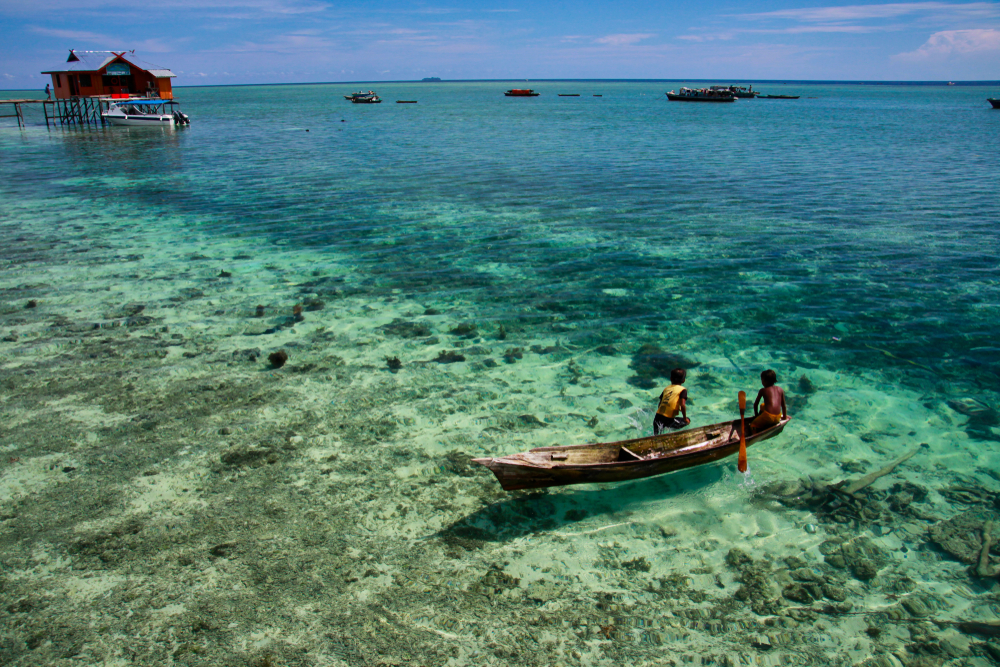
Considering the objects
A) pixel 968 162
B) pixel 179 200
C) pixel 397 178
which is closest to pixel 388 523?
pixel 179 200

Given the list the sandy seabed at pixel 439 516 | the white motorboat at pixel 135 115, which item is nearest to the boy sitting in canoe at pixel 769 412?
the sandy seabed at pixel 439 516

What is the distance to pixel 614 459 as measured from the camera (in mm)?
9844

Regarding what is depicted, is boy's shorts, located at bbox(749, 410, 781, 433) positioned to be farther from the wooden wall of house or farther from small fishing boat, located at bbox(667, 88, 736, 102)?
small fishing boat, located at bbox(667, 88, 736, 102)

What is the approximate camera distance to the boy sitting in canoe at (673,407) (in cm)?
1086

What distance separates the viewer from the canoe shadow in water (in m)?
9.38

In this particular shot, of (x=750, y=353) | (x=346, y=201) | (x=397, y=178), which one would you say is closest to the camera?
(x=750, y=353)

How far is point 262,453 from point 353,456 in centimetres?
165

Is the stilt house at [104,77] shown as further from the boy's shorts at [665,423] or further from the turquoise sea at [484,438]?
the boy's shorts at [665,423]

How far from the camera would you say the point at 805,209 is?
1167 inches

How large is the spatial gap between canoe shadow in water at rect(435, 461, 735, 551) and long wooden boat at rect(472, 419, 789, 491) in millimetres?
525

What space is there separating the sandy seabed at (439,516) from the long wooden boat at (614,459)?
0.71 m

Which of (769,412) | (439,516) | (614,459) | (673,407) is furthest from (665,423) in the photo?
(439,516)

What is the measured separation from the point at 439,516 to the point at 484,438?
2351 mm

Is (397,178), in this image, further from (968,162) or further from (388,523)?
(968,162)
